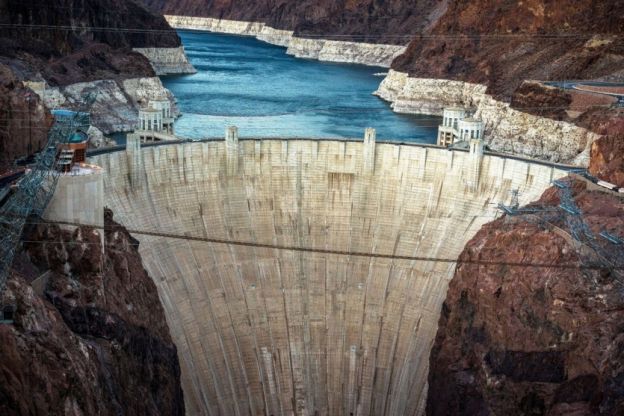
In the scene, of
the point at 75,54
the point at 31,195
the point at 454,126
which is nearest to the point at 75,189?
the point at 31,195

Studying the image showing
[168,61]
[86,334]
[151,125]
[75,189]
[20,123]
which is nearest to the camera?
[86,334]

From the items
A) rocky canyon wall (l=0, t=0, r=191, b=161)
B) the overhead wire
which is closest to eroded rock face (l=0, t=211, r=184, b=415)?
the overhead wire

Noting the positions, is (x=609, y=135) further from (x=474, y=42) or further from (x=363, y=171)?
(x=474, y=42)

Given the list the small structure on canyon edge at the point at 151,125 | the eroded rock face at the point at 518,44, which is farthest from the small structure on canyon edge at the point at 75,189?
the eroded rock face at the point at 518,44

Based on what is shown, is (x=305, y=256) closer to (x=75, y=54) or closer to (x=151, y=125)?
Answer: (x=151, y=125)

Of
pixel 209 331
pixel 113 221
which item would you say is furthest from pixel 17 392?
pixel 209 331

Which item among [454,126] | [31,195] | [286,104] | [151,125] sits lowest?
[286,104]
